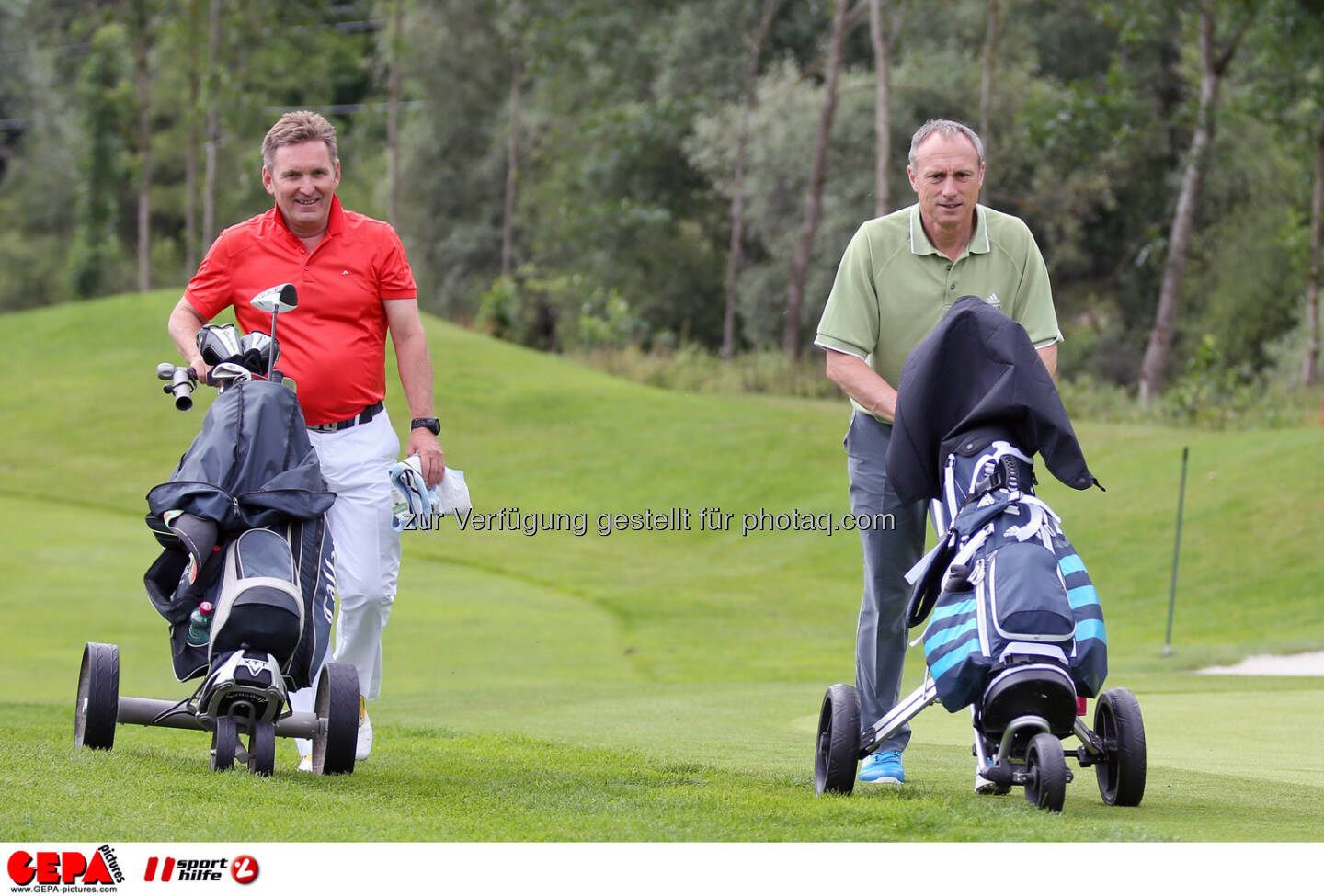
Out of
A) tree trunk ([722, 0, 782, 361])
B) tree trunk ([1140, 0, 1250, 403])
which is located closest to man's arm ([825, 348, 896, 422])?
tree trunk ([1140, 0, 1250, 403])

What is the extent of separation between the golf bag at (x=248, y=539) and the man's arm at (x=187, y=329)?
35 centimetres

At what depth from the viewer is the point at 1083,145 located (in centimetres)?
3017

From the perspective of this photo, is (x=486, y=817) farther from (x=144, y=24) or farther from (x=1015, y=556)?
(x=144, y=24)

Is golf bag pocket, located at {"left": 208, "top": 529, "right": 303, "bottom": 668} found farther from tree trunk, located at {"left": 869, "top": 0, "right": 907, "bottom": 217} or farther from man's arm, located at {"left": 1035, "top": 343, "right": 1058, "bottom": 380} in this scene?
tree trunk, located at {"left": 869, "top": 0, "right": 907, "bottom": 217}

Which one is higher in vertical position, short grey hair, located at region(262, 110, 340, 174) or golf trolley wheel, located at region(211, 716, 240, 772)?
short grey hair, located at region(262, 110, 340, 174)

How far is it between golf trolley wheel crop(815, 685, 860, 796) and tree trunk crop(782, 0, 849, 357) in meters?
27.7

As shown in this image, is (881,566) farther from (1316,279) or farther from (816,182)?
(816,182)

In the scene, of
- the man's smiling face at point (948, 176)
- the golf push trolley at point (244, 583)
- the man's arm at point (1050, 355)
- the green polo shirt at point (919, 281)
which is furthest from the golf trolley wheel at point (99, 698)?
the man's arm at point (1050, 355)

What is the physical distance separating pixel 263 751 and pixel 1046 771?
2.13m

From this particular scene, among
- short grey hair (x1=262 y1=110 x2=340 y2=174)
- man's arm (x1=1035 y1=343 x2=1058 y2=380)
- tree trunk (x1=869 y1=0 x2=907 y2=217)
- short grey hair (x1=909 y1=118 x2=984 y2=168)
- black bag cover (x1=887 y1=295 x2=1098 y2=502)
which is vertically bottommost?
black bag cover (x1=887 y1=295 x2=1098 y2=502)

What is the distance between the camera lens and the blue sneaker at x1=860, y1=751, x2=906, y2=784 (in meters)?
4.93
